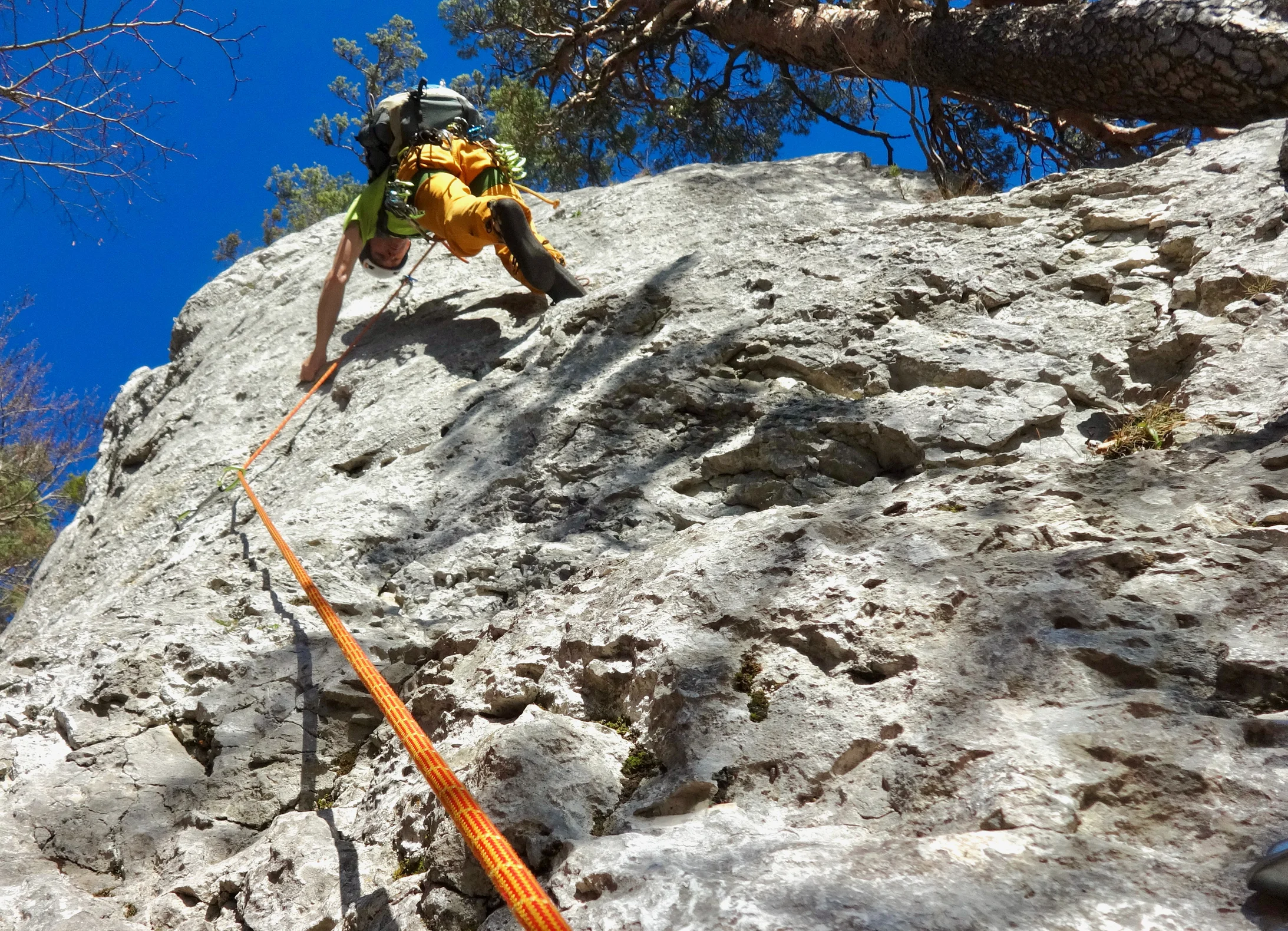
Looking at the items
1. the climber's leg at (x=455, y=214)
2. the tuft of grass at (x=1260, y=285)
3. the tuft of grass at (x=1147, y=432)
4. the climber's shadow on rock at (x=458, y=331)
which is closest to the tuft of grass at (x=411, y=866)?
the tuft of grass at (x=1147, y=432)

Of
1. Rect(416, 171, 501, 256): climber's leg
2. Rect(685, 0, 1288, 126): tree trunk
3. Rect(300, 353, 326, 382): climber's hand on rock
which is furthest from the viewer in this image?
Rect(300, 353, 326, 382): climber's hand on rock

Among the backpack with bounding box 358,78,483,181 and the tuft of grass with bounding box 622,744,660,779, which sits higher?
the backpack with bounding box 358,78,483,181

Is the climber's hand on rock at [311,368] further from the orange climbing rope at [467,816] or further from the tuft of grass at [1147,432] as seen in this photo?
the tuft of grass at [1147,432]

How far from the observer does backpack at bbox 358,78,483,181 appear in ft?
13.9

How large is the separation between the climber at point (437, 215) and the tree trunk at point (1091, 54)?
1.74m

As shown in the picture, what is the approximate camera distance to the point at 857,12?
4348 millimetres

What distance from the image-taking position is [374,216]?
4289 mm

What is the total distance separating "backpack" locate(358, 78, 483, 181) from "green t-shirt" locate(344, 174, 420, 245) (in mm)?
104

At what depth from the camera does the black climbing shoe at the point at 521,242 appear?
3.71 m

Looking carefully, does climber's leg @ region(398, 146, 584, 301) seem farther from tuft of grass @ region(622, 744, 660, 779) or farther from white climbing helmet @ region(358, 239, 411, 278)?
tuft of grass @ region(622, 744, 660, 779)

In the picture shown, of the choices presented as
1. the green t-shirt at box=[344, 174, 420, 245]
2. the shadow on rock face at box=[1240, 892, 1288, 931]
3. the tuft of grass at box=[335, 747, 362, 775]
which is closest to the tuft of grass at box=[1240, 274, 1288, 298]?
the shadow on rock face at box=[1240, 892, 1288, 931]

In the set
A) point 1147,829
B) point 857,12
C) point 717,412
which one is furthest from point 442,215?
point 1147,829

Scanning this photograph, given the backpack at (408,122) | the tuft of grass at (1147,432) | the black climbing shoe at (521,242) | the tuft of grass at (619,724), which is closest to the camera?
the tuft of grass at (619,724)

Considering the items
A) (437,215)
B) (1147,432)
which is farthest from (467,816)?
(437,215)
